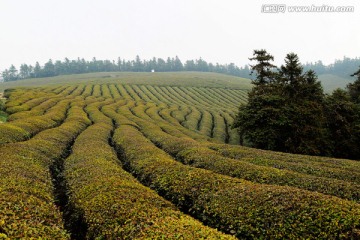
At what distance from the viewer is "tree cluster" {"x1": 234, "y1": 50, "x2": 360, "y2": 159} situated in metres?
Result: 48.6

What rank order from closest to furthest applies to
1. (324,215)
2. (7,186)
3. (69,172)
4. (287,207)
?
1. (324,215)
2. (287,207)
3. (7,186)
4. (69,172)

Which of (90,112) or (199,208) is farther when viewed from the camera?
(90,112)

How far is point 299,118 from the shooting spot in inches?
1927

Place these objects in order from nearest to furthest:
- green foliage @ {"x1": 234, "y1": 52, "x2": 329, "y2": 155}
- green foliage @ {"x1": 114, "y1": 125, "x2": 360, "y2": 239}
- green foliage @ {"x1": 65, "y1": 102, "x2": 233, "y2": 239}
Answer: green foliage @ {"x1": 65, "y1": 102, "x2": 233, "y2": 239}
green foliage @ {"x1": 114, "y1": 125, "x2": 360, "y2": 239}
green foliage @ {"x1": 234, "y1": 52, "x2": 329, "y2": 155}

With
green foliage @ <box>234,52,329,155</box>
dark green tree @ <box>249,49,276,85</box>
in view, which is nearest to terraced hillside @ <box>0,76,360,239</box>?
green foliage @ <box>234,52,329,155</box>

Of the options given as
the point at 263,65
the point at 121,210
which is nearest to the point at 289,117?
the point at 263,65

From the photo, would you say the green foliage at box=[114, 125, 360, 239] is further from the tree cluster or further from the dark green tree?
the dark green tree

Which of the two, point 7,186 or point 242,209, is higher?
point 7,186

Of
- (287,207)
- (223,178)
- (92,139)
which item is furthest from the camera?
(92,139)

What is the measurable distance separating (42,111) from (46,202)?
2046 inches

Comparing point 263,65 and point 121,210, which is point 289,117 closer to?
point 263,65

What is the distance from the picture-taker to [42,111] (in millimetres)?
64250

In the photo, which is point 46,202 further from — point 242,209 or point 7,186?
point 242,209

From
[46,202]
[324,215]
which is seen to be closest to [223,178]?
[324,215]
